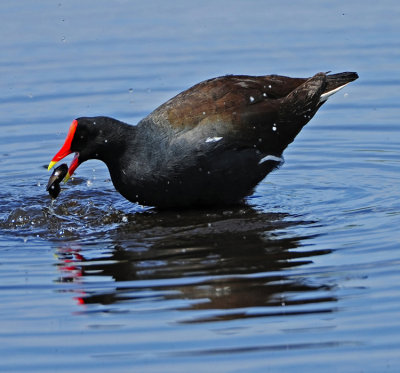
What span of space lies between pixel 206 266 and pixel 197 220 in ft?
4.36

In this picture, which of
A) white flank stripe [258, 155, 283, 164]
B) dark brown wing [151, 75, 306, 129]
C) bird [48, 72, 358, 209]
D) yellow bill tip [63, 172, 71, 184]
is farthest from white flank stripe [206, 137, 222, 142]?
yellow bill tip [63, 172, 71, 184]

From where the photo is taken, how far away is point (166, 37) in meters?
13.1

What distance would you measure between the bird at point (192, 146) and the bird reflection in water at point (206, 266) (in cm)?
24

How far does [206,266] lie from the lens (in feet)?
22.8

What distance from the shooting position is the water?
5605mm

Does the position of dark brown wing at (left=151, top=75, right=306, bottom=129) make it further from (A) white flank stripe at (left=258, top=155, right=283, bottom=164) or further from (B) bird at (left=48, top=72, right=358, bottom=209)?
(A) white flank stripe at (left=258, top=155, right=283, bottom=164)

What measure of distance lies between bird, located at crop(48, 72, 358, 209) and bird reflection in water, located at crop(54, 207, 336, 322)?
24cm

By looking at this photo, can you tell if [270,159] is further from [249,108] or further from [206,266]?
[206,266]

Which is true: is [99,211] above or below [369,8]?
below

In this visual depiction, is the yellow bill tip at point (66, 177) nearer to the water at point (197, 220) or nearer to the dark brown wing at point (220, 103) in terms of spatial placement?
the water at point (197, 220)

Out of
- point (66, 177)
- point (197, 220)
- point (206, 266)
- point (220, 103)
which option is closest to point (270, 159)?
point (220, 103)

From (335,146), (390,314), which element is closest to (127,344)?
(390,314)

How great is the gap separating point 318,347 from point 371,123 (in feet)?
17.8

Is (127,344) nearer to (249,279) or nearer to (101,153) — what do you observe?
(249,279)
